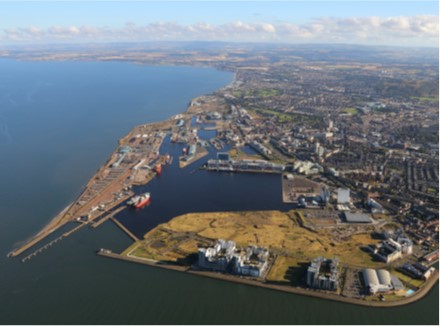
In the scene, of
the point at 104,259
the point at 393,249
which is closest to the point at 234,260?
the point at 104,259

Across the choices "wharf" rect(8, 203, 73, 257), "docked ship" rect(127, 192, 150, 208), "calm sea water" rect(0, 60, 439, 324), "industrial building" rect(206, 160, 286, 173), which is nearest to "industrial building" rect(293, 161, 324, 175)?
"industrial building" rect(206, 160, 286, 173)

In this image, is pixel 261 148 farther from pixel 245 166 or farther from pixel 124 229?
A: pixel 124 229

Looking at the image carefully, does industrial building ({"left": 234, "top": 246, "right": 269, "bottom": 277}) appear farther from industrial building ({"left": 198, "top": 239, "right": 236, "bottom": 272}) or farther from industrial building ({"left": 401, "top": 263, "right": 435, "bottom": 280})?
industrial building ({"left": 401, "top": 263, "right": 435, "bottom": 280})

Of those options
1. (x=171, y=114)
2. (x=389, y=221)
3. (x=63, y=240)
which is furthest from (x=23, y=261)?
(x=171, y=114)

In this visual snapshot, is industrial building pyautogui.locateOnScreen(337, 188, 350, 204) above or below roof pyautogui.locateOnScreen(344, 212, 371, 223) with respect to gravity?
above

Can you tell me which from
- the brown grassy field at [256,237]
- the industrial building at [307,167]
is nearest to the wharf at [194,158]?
the industrial building at [307,167]

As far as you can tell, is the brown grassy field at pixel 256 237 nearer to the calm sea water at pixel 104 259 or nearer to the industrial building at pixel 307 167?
the calm sea water at pixel 104 259

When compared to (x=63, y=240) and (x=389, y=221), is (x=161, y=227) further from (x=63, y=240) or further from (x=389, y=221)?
(x=389, y=221)
